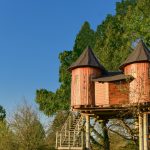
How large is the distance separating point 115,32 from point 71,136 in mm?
16753

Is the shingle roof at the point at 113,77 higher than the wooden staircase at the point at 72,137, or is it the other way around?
the shingle roof at the point at 113,77

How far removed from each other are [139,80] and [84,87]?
4139 millimetres

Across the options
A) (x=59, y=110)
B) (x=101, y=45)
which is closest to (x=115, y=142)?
(x=59, y=110)

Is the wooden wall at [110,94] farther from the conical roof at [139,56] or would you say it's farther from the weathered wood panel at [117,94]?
the conical roof at [139,56]

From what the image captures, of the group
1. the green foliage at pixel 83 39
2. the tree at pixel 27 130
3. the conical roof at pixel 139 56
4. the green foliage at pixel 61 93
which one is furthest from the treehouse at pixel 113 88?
the green foliage at pixel 83 39

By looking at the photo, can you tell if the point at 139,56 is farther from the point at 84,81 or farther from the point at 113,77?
the point at 84,81

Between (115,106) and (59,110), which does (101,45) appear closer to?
(59,110)

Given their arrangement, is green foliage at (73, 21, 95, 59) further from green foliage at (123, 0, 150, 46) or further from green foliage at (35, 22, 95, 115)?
green foliage at (123, 0, 150, 46)

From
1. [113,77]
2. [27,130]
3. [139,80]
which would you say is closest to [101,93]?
[113,77]

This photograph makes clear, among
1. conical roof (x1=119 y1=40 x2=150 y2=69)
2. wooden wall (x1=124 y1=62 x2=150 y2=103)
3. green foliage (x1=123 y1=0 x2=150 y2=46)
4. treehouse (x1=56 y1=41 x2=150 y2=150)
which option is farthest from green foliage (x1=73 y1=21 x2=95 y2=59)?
wooden wall (x1=124 y1=62 x2=150 y2=103)

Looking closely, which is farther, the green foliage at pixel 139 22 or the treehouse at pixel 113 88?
the green foliage at pixel 139 22

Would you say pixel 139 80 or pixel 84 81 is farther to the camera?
pixel 84 81

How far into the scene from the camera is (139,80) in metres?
27.7

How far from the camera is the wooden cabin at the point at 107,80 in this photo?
2827 cm
